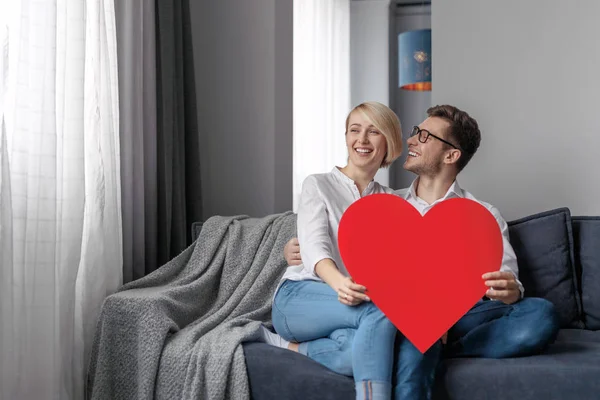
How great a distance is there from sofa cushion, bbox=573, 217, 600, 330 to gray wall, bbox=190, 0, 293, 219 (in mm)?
1396

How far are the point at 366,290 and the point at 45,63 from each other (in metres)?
1.11

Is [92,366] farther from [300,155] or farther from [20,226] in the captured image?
[300,155]

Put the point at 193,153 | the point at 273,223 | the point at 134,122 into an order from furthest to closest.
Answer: the point at 193,153 → the point at 134,122 → the point at 273,223

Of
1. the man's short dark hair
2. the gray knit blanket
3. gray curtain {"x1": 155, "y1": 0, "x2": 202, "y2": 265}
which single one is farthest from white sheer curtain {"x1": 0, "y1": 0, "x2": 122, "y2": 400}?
the man's short dark hair

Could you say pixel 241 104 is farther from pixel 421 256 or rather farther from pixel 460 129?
pixel 421 256

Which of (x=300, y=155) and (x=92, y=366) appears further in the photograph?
(x=300, y=155)

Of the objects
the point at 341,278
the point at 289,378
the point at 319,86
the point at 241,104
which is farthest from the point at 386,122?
the point at 319,86

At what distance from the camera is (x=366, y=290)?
1.75 metres

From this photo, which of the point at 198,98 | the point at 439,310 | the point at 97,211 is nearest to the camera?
the point at 439,310

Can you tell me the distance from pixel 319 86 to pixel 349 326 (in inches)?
79.4

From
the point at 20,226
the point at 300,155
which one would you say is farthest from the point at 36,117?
the point at 300,155

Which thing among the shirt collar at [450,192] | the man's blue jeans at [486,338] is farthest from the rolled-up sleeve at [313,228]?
the shirt collar at [450,192]

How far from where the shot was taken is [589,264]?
2.32 m

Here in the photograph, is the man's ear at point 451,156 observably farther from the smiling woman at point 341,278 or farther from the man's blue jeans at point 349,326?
the man's blue jeans at point 349,326
